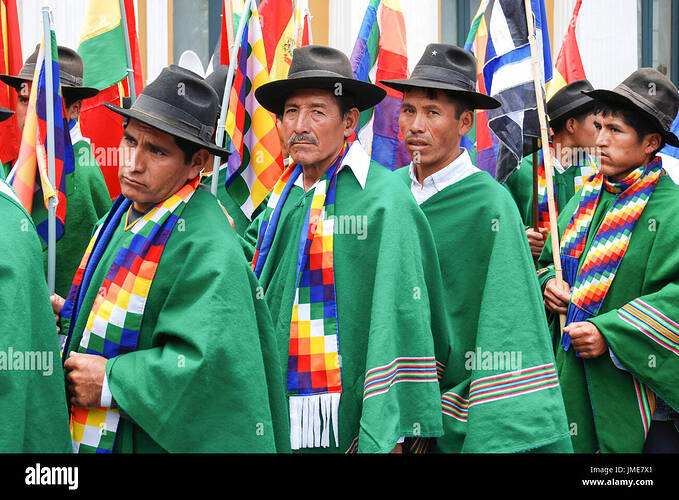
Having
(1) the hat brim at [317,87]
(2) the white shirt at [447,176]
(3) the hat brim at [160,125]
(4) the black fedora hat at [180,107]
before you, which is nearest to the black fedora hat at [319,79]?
(1) the hat brim at [317,87]

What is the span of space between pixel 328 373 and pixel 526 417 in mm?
894

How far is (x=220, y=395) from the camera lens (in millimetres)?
3031

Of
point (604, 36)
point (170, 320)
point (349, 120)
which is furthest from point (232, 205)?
point (604, 36)

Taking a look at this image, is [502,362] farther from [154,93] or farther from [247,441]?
[154,93]

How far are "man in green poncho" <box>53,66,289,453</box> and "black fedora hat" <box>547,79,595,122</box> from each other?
334cm

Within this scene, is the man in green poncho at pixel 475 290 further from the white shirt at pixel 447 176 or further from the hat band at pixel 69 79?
the hat band at pixel 69 79

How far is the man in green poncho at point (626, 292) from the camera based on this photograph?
14.6 ft

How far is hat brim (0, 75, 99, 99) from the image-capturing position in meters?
4.95

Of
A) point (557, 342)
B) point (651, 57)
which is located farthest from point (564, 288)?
point (651, 57)

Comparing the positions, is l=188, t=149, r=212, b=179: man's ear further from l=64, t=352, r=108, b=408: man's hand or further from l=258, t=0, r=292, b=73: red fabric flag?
l=258, t=0, r=292, b=73: red fabric flag

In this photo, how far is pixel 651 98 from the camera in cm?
473

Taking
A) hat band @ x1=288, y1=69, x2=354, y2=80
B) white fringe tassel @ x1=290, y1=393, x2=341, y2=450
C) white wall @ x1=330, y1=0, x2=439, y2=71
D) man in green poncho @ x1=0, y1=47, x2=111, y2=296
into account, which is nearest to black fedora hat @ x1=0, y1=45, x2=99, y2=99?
man in green poncho @ x1=0, y1=47, x2=111, y2=296

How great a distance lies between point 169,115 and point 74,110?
1.98m

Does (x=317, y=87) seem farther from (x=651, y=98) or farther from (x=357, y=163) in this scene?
(x=651, y=98)
